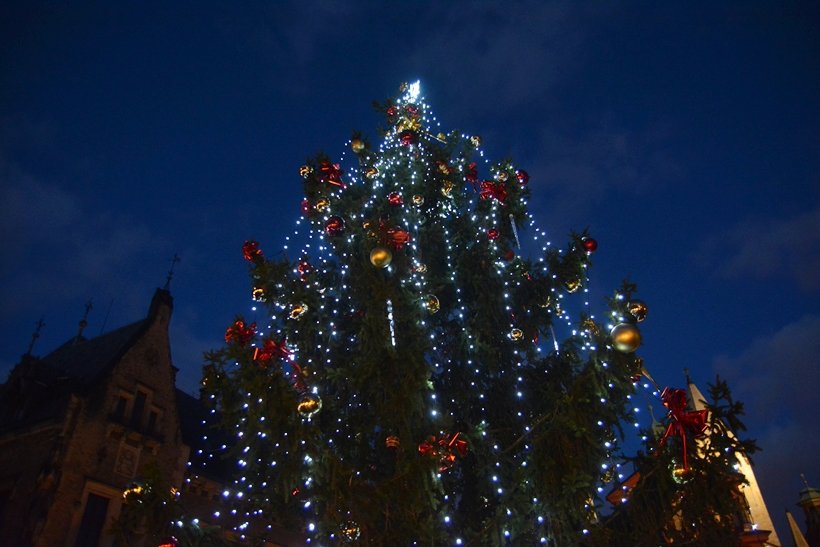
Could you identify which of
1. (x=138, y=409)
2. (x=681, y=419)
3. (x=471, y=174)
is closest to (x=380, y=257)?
(x=681, y=419)

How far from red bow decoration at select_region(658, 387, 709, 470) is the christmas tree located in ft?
0.15

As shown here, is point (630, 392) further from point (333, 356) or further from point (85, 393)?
point (85, 393)

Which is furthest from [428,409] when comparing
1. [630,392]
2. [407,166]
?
[407,166]

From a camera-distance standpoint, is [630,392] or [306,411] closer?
[306,411]

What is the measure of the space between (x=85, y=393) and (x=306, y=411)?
11699mm

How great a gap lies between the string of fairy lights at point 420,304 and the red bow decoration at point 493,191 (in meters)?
0.21

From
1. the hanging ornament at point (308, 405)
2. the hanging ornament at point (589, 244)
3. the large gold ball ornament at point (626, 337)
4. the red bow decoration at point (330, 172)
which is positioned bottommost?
the hanging ornament at point (308, 405)

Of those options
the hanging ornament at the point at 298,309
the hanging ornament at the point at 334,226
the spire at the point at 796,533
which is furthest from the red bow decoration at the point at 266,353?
the spire at the point at 796,533

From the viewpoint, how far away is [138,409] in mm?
18234

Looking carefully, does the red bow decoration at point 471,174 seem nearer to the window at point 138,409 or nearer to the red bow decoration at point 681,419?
the red bow decoration at point 681,419

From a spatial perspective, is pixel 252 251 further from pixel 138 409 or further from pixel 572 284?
pixel 138 409

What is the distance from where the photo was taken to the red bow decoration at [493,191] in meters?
13.5

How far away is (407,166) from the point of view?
13.8m

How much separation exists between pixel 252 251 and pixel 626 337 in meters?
7.08
